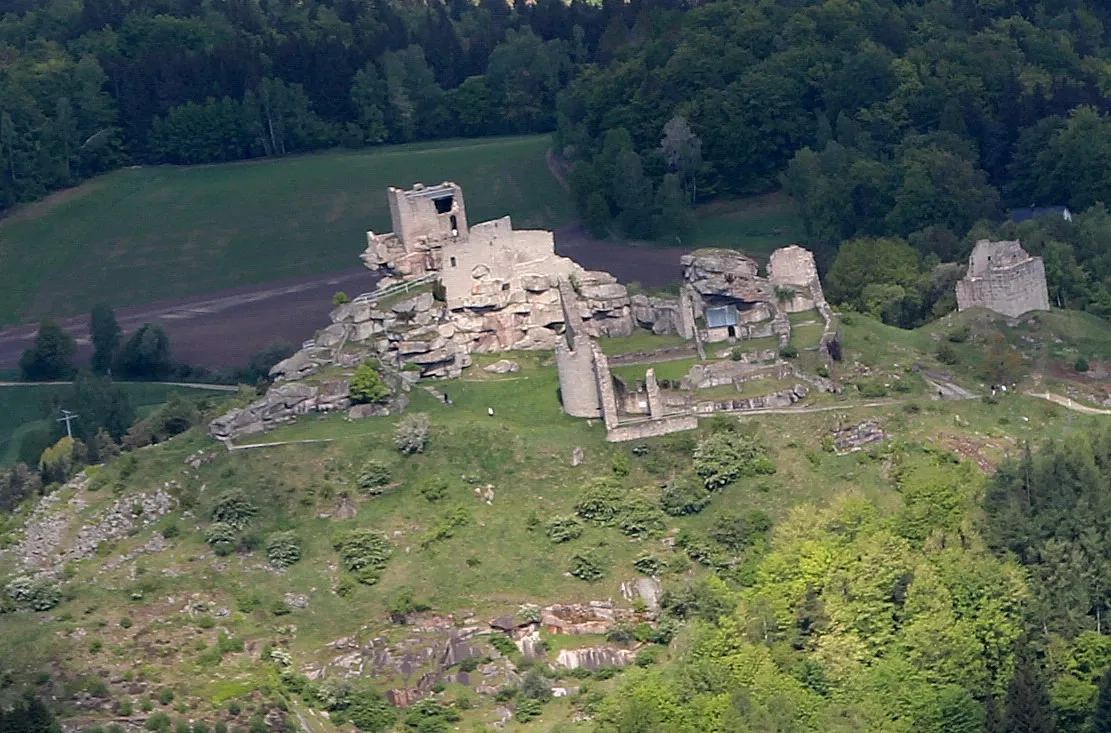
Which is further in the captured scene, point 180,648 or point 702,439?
point 702,439

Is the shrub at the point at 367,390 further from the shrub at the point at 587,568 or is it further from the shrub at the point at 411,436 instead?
the shrub at the point at 587,568

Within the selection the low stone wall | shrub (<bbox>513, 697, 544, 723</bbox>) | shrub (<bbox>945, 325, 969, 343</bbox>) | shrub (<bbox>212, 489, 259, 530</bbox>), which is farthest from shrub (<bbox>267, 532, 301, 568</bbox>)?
shrub (<bbox>945, 325, 969, 343</bbox>)

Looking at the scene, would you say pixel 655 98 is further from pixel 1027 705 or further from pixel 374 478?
pixel 1027 705

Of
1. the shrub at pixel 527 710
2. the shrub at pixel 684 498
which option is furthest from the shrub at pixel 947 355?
the shrub at pixel 527 710

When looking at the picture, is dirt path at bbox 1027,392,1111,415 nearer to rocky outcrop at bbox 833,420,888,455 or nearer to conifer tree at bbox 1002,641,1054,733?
rocky outcrop at bbox 833,420,888,455

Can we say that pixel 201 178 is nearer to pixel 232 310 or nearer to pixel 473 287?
pixel 232 310

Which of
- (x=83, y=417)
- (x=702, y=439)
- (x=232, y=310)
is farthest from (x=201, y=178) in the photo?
(x=702, y=439)
